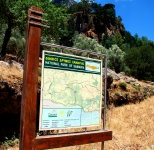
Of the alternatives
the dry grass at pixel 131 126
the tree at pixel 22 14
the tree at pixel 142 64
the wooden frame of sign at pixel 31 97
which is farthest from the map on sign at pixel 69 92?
the tree at pixel 142 64

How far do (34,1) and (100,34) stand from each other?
47678 mm

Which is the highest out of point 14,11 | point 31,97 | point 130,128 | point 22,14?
point 14,11

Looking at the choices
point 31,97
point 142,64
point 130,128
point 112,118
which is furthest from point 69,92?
point 142,64

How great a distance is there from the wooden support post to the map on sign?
0.14m

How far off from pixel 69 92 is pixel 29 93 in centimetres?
72

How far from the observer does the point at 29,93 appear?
12.7 feet

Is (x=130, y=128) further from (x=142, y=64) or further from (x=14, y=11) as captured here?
(x=142, y=64)

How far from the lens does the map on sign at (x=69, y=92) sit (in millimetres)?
4070

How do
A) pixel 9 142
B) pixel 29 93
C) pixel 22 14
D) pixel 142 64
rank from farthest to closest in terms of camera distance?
pixel 142 64
pixel 22 14
pixel 9 142
pixel 29 93

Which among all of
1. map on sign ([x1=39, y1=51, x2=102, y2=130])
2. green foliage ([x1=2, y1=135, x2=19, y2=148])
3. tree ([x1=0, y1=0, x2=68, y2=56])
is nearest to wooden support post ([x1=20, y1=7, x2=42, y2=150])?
map on sign ([x1=39, y1=51, x2=102, y2=130])

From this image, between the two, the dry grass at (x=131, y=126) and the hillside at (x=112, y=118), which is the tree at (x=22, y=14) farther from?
the dry grass at (x=131, y=126)

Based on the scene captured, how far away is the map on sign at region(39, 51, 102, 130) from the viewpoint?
13.4 feet

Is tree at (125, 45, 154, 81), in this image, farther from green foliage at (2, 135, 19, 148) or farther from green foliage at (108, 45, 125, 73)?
green foliage at (2, 135, 19, 148)

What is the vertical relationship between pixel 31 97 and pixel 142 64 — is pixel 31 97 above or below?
below
